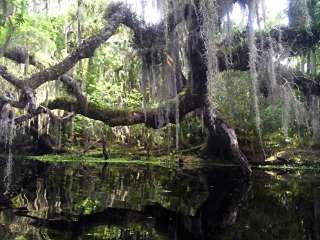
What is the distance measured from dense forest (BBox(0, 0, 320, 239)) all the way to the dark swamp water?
4cm

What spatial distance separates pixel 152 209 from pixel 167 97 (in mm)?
4887

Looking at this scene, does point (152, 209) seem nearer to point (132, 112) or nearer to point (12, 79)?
point (12, 79)

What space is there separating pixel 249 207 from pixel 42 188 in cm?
383

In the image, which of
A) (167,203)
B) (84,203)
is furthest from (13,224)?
(167,203)

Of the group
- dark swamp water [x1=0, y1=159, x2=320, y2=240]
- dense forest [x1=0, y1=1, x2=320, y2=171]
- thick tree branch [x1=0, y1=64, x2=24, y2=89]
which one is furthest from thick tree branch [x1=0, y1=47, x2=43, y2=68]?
dark swamp water [x1=0, y1=159, x2=320, y2=240]

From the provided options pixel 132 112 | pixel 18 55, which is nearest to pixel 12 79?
pixel 18 55

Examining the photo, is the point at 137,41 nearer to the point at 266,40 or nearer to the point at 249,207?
the point at 266,40

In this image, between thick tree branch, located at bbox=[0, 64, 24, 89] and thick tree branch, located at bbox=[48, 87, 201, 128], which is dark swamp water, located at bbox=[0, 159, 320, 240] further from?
thick tree branch, located at bbox=[0, 64, 24, 89]

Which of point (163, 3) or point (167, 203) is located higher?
point (163, 3)

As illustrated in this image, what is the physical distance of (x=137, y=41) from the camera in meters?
11.5

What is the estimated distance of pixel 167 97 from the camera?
455 inches

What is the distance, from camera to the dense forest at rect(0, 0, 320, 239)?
24.9 feet

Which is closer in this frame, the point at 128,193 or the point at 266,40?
the point at 128,193

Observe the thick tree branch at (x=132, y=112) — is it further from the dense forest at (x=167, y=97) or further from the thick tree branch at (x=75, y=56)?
the thick tree branch at (x=75, y=56)
